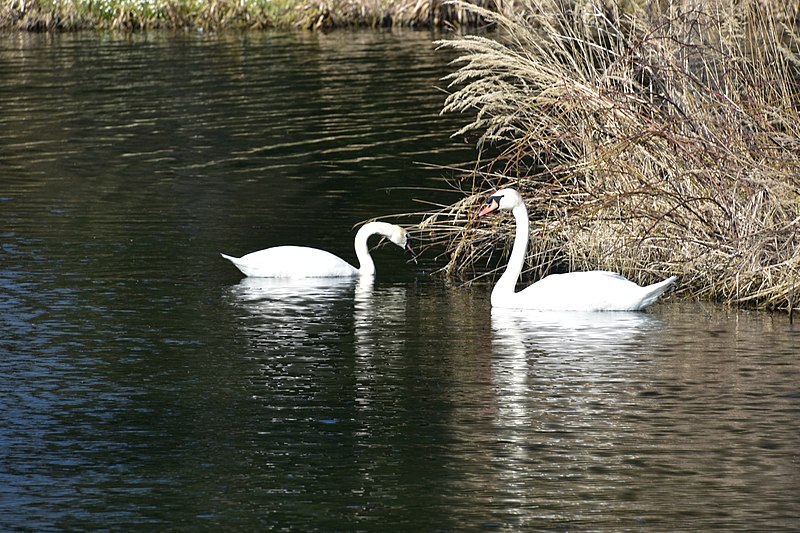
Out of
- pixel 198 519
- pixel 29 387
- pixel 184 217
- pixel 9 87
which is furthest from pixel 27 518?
pixel 9 87

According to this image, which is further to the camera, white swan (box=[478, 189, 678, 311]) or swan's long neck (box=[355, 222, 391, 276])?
swan's long neck (box=[355, 222, 391, 276])

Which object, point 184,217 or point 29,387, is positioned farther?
point 184,217

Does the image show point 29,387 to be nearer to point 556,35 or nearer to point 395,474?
point 395,474

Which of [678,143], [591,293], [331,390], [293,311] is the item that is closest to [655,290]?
[591,293]

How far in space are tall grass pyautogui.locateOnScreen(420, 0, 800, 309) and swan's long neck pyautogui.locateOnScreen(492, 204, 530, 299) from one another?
0.47 meters

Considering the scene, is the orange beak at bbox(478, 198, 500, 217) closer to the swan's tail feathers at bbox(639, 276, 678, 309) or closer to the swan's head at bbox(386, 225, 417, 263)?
the swan's tail feathers at bbox(639, 276, 678, 309)

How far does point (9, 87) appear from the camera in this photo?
29.5 meters

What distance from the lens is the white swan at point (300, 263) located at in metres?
13.2

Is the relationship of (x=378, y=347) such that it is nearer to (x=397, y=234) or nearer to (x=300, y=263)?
(x=300, y=263)

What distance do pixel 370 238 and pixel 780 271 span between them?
18.3 ft

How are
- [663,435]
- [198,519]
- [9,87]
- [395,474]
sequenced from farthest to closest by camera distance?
[9,87], [663,435], [395,474], [198,519]

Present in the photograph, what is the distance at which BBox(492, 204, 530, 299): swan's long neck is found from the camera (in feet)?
39.6

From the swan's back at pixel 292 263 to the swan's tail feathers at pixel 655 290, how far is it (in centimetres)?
296

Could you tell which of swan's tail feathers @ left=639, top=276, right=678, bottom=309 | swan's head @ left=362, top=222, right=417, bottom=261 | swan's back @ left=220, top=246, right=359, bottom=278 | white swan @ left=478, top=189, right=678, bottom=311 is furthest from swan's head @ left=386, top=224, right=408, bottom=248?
swan's tail feathers @ left=639, top=276, right=678, bottom=309
